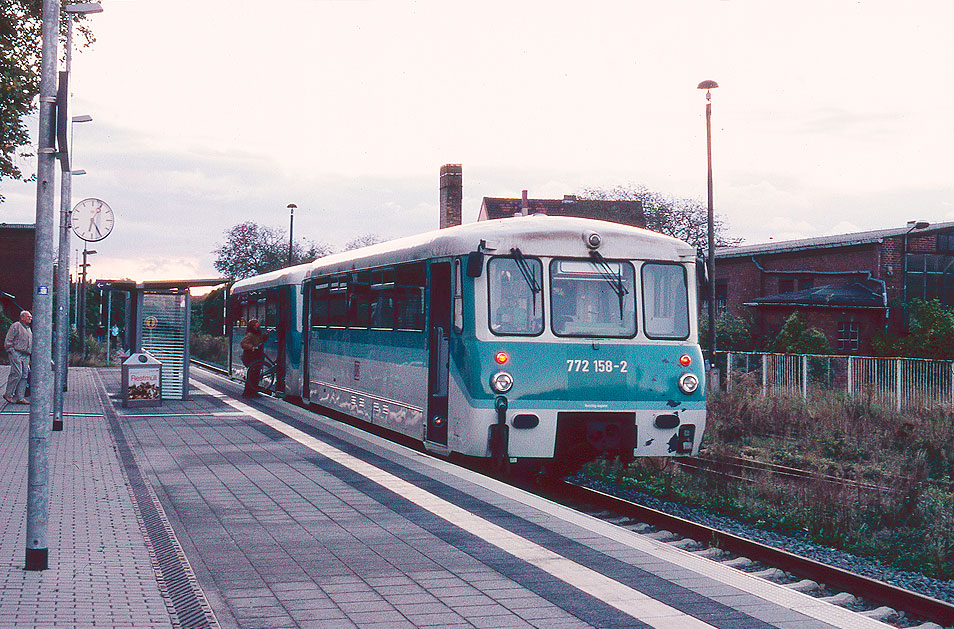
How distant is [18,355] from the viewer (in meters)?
20.8

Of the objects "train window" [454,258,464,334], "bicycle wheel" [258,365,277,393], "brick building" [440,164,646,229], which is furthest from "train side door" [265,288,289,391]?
"brick building" [440,164,646,229]

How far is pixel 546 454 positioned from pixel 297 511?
10.6ft

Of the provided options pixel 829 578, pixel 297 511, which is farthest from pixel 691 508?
pixel 297 511

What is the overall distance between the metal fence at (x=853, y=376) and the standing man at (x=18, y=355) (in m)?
15.7

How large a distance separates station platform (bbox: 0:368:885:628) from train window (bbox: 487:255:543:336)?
171cm

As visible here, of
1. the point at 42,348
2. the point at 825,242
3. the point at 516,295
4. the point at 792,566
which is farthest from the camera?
the point at 825,242

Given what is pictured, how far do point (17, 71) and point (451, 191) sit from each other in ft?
55.2

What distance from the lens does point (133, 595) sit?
6043mm

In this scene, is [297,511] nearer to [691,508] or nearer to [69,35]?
[691,508]

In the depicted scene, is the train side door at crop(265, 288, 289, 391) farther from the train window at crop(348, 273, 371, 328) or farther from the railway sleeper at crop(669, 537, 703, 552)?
the railway sleeper at crop(669, 537, 703, 552)

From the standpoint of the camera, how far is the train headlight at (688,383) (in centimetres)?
1173

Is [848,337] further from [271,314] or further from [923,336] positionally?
[271,314]

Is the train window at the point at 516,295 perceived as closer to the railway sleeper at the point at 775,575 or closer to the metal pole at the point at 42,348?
the railway sleeper at the point at 775,575

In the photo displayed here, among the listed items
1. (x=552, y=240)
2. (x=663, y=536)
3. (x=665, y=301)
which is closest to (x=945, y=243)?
(x=665, y=301)
